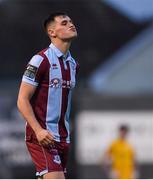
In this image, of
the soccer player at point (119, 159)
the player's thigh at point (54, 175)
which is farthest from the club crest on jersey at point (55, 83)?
the soccer player at point (119, 159)

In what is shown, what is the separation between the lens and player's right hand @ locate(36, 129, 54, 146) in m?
6.48

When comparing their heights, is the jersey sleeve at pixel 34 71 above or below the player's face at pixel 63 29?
below

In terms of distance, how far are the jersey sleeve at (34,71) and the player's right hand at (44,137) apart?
416mm

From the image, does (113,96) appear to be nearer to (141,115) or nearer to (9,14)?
(141,115)

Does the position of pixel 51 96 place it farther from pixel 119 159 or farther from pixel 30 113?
pixel 119 159

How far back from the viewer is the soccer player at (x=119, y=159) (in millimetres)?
14070

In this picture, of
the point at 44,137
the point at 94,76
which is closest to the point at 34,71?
the point at 44,137

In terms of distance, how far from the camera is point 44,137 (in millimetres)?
6480

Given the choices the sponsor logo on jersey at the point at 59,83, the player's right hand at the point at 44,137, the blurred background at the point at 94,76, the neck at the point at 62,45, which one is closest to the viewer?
the player's right hand at the point at 44,137

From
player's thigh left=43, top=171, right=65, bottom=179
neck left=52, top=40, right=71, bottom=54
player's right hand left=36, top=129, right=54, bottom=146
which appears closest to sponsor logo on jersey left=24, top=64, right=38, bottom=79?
neck left=52, top=40, right=71, bottom=54

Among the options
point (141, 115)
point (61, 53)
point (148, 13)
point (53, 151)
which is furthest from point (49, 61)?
point (148, 13)

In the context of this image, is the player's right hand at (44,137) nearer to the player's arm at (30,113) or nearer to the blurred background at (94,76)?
the player's arm at (30,113)

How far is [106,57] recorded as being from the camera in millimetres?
Result: 19141

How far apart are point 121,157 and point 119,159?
5 cm
